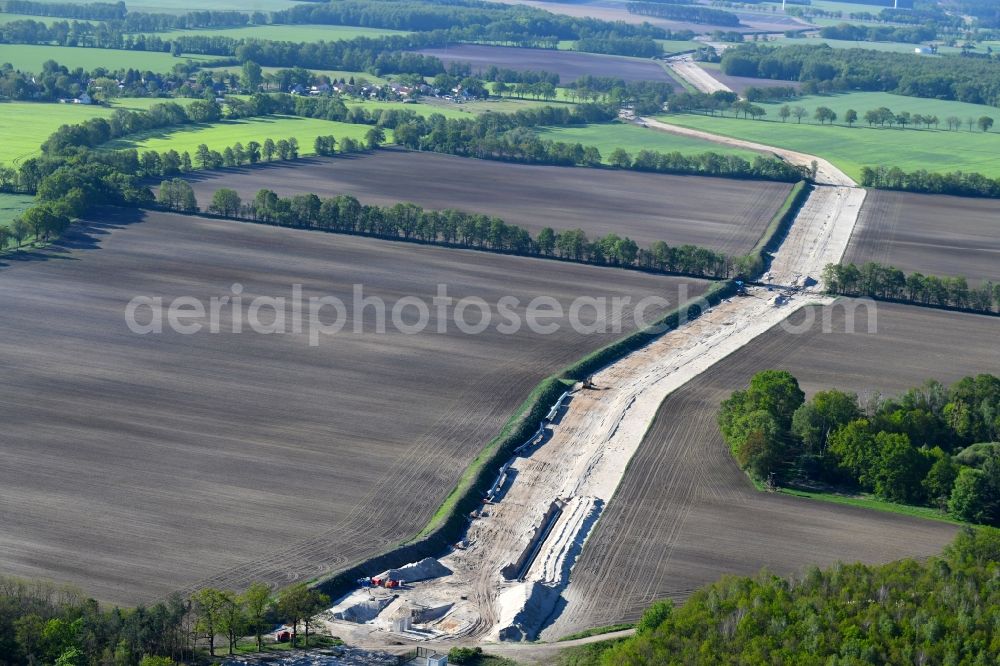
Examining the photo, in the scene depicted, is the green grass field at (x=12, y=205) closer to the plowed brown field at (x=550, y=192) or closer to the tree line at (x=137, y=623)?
the plowed brown field at (x=550, y=192)

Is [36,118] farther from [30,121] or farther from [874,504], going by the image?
[874,504]

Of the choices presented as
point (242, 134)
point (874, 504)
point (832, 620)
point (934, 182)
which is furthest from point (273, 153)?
point (832, 620)

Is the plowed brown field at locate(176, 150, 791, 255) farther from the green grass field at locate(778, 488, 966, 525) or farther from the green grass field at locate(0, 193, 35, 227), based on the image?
the green grass field at locate(778, 488, 966, 525)

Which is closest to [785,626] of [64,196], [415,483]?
[415,483]

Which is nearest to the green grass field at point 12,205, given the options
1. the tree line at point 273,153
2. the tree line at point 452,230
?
the tree line at point 273,153

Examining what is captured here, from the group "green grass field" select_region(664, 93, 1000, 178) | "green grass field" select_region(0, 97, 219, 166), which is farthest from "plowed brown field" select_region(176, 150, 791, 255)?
"green grass field" select_region(664, 93, 1000, 178)
